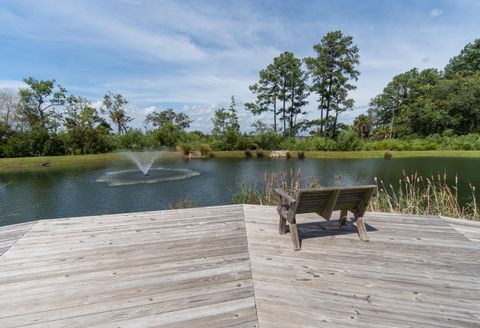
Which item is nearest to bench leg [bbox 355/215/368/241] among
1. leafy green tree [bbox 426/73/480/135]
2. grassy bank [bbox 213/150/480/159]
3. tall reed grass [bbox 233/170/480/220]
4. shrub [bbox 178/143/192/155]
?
tall reed grass [bbox 233/170/480/220]

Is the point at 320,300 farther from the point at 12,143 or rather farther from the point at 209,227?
the point at 12,143

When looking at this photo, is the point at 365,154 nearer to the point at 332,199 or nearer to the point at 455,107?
the point at 455,107

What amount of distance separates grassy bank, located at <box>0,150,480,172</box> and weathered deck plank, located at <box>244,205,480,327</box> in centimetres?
2003

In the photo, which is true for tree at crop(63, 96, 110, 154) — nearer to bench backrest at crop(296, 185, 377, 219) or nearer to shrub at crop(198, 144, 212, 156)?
shrub at crop(198, 144, 212, 156)

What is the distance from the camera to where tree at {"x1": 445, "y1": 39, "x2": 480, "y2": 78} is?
35344mm

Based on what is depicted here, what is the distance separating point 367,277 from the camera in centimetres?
217

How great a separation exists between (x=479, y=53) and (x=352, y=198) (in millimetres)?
48489

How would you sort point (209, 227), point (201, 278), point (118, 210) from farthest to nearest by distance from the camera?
point (118, 210) → point (209, 227) → point (201, 278)

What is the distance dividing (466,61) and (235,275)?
50.1m

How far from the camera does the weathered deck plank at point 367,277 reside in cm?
171

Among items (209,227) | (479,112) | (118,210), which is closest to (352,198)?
(209,227)

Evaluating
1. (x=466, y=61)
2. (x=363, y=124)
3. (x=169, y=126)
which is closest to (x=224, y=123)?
(x=169, y=126)

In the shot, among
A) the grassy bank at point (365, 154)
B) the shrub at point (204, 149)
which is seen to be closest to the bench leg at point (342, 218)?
the grassy bank at point (365, 154)

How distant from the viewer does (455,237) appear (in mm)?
3057
